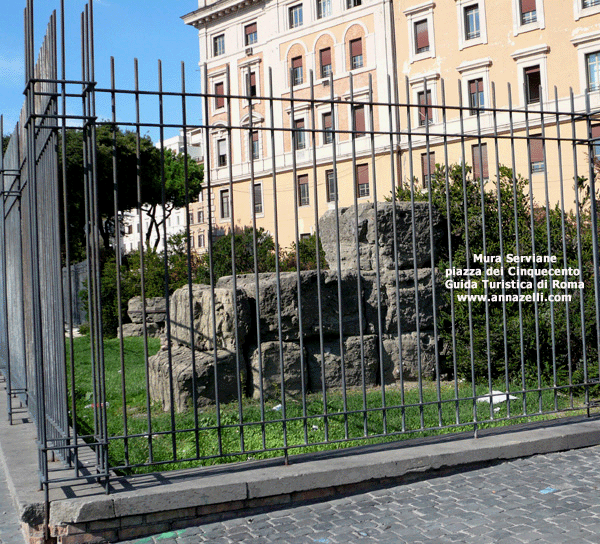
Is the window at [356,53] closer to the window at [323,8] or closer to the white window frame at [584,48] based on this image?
the window at [323,8]

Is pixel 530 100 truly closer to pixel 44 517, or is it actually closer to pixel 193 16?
pixel 193 16

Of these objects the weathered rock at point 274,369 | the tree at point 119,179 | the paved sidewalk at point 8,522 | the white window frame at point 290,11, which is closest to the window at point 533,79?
the white window frame at point 290,11

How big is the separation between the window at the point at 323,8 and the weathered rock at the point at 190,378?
1157 inches

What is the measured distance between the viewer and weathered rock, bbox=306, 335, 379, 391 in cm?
772

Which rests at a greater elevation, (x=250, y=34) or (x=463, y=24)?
(x=250, y=34)

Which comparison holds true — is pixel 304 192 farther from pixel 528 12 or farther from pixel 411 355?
pixel 411 355

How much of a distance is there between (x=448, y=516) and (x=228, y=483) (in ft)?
4.20

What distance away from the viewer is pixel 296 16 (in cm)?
3447

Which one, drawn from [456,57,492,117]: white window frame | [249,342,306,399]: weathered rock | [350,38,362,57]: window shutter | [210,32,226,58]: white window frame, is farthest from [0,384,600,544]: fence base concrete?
[210,32,226,58]: white window frame

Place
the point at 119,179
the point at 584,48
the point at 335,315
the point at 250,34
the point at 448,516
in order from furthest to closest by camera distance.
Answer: the point at 250,34 → the point at 119,179 → the point at 584,48 → the point at 335,315 → the point at 448,516

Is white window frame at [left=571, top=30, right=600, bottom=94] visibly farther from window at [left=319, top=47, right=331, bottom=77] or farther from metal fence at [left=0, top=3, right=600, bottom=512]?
metal fence at [left=0, top=3, right=600, bottom=512]

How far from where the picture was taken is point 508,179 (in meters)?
9.00

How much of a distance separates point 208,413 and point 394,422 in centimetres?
183

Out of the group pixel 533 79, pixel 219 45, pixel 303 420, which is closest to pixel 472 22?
pixel 533 79
